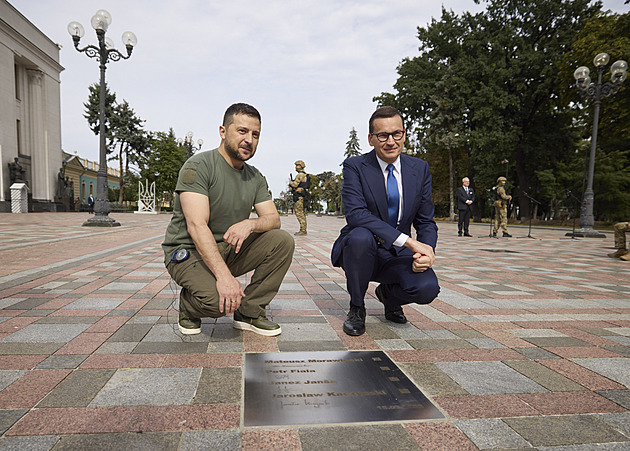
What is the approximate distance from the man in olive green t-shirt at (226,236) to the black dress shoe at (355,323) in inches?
21.3

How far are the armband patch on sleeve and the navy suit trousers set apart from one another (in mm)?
1226

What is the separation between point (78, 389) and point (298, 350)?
1249 millimetres

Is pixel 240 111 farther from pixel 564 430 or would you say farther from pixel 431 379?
pixel 564 430

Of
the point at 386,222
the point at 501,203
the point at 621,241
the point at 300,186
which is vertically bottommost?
the point at 621,241

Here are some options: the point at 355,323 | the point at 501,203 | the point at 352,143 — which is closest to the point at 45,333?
the point at 355,323

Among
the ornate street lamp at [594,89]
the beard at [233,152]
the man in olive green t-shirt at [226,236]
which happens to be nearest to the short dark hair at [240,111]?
the man in olive green t-shirt at [226,236]

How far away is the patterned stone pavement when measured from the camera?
1.49m

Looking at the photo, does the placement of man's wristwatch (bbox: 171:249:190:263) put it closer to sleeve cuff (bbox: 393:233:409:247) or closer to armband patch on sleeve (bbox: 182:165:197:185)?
armband patch on sleeve (bbox: 182:165:197:185)

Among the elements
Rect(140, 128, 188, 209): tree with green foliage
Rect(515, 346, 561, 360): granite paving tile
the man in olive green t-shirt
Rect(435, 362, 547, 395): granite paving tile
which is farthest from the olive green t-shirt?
Rect(140, 128, 188, 209): tree with green foliage

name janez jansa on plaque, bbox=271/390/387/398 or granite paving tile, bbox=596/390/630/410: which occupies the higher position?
name janez jansa on plaque, bbox=271/390/387/398

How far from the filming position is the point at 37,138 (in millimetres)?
33312

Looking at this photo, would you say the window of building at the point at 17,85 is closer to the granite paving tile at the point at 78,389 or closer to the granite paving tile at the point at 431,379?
the granite paving tile at the point at 78,389

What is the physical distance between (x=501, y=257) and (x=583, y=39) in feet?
67.4

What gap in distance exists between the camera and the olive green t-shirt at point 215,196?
257cm
